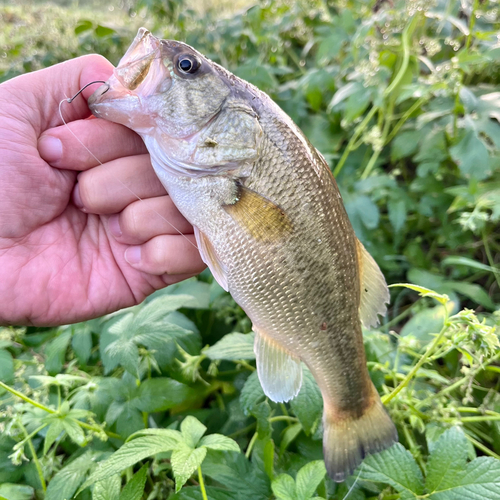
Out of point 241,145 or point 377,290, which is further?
point 377,290

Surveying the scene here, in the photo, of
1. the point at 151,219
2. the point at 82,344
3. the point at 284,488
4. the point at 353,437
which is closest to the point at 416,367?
the point at 353,437

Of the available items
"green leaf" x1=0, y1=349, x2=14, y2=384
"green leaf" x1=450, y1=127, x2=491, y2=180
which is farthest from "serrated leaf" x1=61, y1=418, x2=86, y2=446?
"green leaf" x1=450, y1=127, x2=491, y2=180

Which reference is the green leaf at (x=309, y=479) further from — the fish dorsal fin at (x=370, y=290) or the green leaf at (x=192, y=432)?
the fish dorsal fin at (x=370, y=290)

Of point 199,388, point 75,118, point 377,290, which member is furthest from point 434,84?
point 199,388

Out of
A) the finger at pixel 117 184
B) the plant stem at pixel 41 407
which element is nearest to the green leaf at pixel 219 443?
the plant stem at pixel 41 407

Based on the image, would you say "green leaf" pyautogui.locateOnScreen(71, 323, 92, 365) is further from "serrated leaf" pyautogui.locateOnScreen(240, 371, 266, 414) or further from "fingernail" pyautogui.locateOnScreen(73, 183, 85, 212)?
"serrated leaf" pyautogui.locateOnScreen(240, 371, 266, 414)

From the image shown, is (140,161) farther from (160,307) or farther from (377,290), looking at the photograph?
(377,290)

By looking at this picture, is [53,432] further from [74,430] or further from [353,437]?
[353,437]
